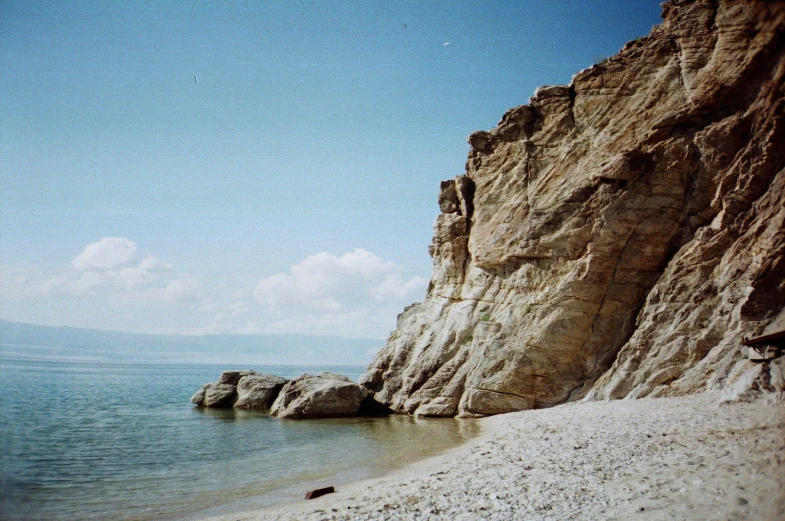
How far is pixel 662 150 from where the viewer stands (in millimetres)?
24953

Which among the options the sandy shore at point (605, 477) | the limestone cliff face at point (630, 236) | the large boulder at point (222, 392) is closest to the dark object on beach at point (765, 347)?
the limestone cliff face at point (630, 236)

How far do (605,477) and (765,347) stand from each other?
37.8 ft

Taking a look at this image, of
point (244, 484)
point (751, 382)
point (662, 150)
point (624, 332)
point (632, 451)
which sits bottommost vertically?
point (244, 484)

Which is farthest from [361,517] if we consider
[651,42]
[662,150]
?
[651,42]

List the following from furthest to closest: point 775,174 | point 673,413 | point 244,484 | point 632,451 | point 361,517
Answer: point 775,174 → point 673,413 → point 244,484 → point 632,451 → point 361,517

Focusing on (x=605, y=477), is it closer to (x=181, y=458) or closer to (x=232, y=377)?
(x=181, y=458)

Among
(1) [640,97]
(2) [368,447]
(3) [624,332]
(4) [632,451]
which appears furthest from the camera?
(1) [640,97]

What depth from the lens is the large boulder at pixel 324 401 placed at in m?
29.9

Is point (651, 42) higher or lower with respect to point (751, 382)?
higher

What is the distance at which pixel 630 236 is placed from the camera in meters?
25.0

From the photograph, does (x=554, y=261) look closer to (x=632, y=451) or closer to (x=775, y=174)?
(x=775, y=174)

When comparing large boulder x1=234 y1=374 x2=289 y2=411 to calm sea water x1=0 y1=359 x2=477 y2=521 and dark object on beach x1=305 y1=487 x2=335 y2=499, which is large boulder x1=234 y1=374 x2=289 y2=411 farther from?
dark object on beach x1=305 y1=487 x2=335 y2=499

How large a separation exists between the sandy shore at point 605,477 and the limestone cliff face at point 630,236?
6079 mm

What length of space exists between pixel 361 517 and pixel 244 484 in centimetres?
669
